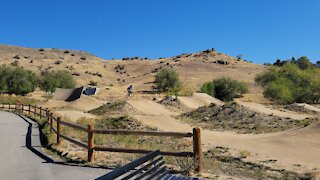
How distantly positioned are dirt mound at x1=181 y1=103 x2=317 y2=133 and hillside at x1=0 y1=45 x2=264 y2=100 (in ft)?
156

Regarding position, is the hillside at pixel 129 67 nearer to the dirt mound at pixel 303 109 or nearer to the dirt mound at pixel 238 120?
the dirt mound at pixel 303 109

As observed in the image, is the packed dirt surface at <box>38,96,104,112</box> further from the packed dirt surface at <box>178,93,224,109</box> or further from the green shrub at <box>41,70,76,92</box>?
the green shrub at <box>41,70,76,92</box>

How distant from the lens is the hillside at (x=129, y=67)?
102938 mm

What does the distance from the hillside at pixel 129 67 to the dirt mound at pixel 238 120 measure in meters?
47.7

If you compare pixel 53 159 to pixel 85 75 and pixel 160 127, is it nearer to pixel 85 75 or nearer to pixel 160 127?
pixel 160 127

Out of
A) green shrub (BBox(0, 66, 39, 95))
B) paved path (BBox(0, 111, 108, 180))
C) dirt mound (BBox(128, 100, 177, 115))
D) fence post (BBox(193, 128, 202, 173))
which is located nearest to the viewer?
fence post (BBox(193, 128, 202, 173))

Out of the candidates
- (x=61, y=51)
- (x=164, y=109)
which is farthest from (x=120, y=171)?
(x=61, y=51)

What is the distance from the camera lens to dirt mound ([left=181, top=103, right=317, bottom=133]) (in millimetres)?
29094

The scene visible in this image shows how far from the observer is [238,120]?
33938mm

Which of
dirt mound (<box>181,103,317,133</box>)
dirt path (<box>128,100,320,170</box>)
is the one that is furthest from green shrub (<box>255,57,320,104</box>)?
dirt path (<box>128,100,320,170</box>)

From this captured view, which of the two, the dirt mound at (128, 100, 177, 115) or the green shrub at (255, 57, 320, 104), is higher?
the green shrub at (255, 57, 320, 104)

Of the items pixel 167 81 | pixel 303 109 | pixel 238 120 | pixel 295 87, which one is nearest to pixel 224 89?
pixel 295 87

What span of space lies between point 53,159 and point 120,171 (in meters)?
7.27

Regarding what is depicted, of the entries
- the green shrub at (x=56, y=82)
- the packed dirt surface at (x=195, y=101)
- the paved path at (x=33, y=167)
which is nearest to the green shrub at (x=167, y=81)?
the green shrub at (x=56, y=82)
